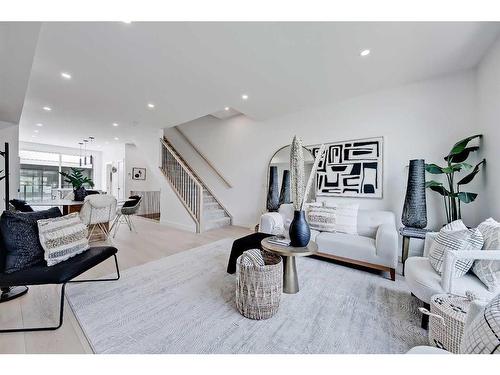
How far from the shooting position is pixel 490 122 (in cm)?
227

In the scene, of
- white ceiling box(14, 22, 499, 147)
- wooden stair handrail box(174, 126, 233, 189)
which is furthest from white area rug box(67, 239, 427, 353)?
wooden stair handrail box(174, 126, 233, 189)

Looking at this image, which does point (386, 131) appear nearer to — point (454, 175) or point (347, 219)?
point (454, 175)

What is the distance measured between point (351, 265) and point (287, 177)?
203cm

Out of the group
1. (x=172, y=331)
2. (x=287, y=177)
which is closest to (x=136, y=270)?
(x=172, y=331)

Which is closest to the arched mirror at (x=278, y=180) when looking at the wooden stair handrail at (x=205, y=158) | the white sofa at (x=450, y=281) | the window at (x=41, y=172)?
the wooden stair handrail at (x=205, y=158)

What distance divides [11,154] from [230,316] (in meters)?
6.28

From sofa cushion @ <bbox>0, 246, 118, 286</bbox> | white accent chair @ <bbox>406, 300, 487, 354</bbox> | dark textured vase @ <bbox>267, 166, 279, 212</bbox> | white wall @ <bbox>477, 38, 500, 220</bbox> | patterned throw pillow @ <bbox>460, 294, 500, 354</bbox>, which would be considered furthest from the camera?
dark textured vase @ <bbox>267, 166, 279, 212</bbox>

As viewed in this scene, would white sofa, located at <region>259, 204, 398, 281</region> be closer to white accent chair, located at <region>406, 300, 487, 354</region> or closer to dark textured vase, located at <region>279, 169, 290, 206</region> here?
dark textured vase, located at <region>279, 169, 290, 206</region>

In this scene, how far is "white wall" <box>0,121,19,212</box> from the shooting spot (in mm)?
4457

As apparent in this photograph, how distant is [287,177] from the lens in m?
4.21

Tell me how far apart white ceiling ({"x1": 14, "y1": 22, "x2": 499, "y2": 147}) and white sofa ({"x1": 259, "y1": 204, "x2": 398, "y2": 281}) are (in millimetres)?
2017

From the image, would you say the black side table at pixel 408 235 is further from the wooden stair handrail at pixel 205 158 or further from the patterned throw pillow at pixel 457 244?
the wooden stair handrail at pixel 205 158
